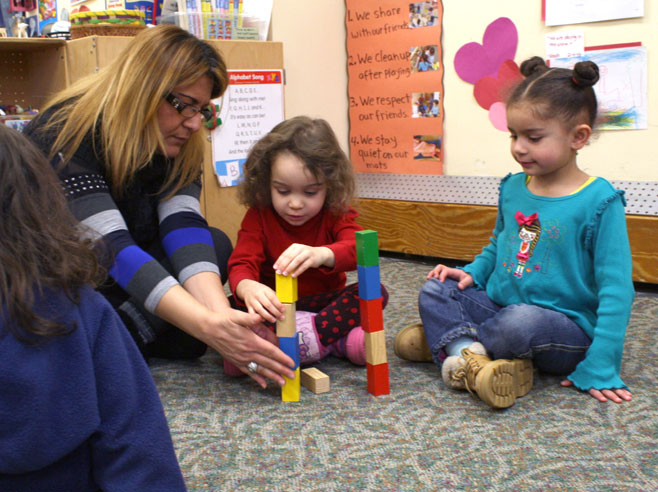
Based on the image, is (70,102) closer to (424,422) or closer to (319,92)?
(424,422)

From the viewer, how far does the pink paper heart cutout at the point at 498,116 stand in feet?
7.20

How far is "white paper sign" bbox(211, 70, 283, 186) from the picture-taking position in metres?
2.30

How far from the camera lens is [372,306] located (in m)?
1.26

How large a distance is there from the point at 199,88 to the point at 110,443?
2.82 feet

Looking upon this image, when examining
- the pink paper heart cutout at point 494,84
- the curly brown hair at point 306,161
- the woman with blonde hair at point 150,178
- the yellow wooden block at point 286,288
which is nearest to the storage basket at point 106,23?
the woman with blonde hair at point 150,178

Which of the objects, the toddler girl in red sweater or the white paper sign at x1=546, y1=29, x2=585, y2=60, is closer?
the toddler girl in red sweater

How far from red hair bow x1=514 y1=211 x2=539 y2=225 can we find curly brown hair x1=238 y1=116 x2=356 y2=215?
36 centimetres

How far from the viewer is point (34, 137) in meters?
1.28

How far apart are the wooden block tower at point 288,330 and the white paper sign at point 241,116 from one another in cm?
111

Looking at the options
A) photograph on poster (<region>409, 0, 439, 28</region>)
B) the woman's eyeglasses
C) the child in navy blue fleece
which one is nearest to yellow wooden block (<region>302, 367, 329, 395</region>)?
the woman's eyeglasses

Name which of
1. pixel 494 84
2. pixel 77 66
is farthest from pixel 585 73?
pixel 77 66

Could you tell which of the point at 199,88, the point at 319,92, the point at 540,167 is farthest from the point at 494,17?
the point at 199,88

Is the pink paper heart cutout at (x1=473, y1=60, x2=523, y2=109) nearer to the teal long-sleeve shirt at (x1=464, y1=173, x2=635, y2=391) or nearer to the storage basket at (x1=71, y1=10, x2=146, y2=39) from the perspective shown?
the teal long-sleeve shirt at (x1=464, y1=173, x2=635, y2=391)

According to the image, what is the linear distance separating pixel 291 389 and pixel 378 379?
17 cm
